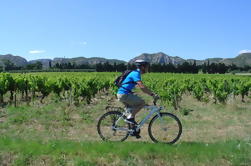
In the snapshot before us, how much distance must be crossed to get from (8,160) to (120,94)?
2.58 meters

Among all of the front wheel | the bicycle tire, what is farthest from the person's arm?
the bicycle tire

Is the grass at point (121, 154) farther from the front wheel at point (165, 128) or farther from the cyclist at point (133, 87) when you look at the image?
the cyclist at point (133, 87)

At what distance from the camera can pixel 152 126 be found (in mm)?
7043

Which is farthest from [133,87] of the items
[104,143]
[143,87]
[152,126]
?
[104,143]

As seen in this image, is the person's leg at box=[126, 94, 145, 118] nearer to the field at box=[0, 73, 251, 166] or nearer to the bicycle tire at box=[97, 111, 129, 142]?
the bicycle tire at box=[97, 111, 129, 142]

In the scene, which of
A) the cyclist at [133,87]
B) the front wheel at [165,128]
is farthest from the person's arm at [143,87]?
the front wheel at [165,128]

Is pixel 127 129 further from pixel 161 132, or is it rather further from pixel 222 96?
pixel 222 96

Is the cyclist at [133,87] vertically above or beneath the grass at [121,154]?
above

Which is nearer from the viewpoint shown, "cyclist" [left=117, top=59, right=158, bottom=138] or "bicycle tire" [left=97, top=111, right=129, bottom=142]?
"cyclist" [left=117, top=59, right=158, bottom=138]

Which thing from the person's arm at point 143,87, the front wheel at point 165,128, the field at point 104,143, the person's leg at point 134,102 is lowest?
the field at point 104,143

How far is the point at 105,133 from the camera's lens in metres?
7.45

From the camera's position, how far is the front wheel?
23.2 ft

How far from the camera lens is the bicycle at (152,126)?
7062mm

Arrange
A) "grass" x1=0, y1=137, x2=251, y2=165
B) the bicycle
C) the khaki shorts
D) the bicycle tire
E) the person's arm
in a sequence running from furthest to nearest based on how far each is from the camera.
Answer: the bicycle tire
the bicycle
the khaki shorts
the person's arm
"grass" x1=0, y1=137, x2=251, y2=165
